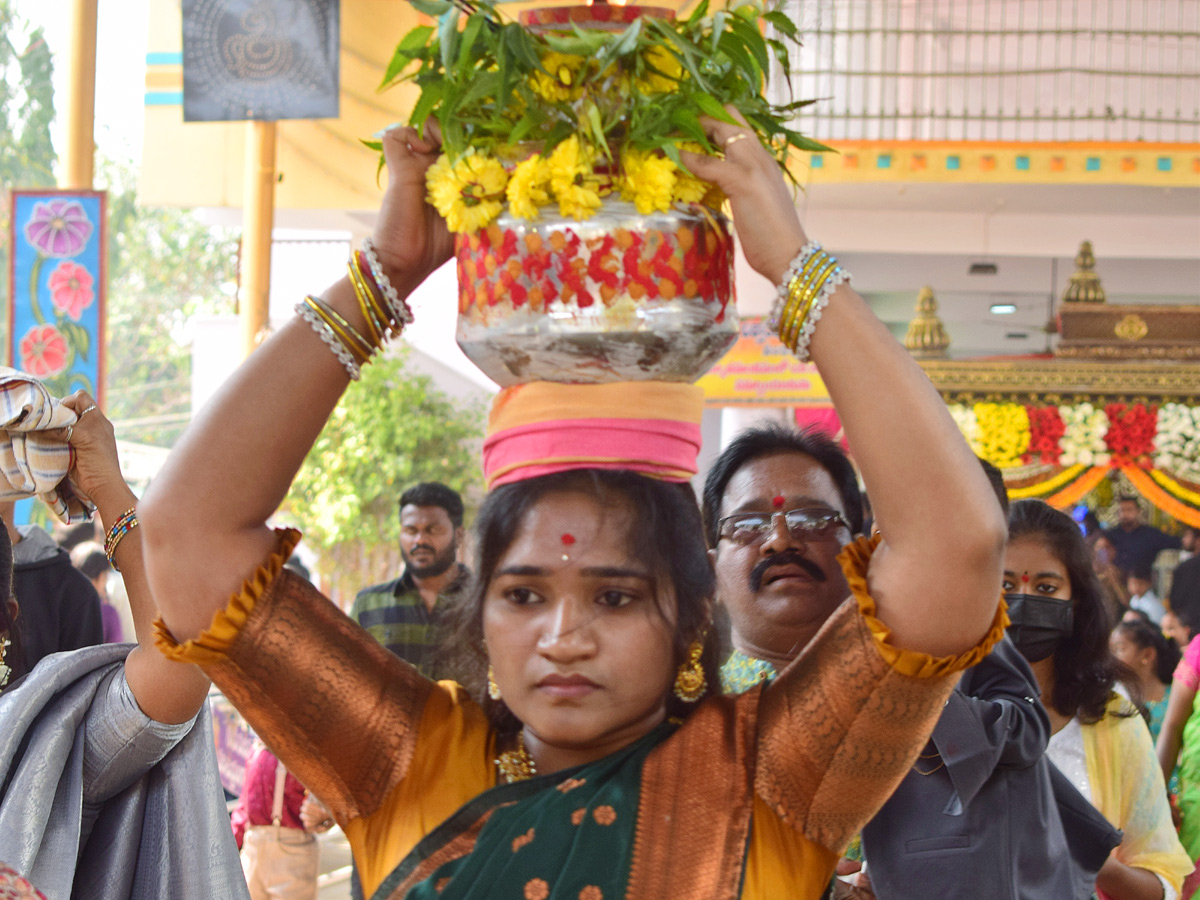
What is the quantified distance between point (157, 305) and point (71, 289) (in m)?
23.3

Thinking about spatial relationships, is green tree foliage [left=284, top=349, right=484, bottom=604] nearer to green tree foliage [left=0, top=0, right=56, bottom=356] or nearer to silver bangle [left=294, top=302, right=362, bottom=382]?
silver bangle [left=294, top=302, right=362, bottom=382]

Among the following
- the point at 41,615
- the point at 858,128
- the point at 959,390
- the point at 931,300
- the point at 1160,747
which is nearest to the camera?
the point at 41,615

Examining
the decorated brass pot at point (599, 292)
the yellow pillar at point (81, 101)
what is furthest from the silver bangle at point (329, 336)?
the yellow pillar at point (81, 101)

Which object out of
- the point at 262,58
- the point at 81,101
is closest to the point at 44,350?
the point at 81,101

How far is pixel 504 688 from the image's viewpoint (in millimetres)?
1569

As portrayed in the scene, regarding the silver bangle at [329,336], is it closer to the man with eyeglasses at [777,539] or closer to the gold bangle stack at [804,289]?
the gold bangle stack at [804,289]

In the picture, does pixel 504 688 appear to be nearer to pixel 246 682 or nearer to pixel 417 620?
→ pixel 246 682

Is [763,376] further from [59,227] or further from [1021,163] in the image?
[59,227]

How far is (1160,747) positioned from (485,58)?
11.8 feet

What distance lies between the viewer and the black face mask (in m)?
2.70

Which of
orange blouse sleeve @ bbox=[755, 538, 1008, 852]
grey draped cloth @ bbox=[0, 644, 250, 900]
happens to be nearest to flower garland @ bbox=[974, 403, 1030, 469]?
grey draped cloth @ bbox=[0, 644, 250, 900]

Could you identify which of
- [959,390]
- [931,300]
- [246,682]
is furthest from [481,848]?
[931,300]

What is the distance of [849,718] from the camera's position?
1.43 m

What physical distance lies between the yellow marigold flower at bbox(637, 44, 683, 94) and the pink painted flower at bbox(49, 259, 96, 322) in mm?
5221
